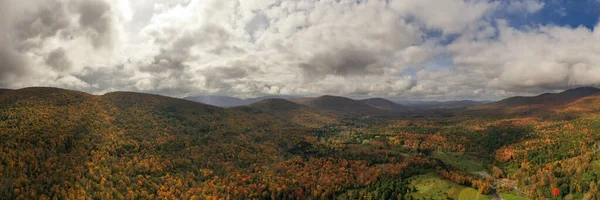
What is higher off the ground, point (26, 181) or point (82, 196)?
point (26, 181)

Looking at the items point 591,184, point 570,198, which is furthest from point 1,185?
point 591,184

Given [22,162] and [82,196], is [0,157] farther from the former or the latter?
[82,196]

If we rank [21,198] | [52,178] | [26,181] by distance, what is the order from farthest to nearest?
[52,178] < [26,181] < [21,198]

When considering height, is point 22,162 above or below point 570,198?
above

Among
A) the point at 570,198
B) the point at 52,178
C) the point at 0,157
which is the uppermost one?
the point at 0,157

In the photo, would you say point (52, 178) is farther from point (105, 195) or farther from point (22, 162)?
point (105, 195)

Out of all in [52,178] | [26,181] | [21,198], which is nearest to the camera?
[21,198]

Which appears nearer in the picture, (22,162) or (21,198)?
(21,198)

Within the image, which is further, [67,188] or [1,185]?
[67,188]

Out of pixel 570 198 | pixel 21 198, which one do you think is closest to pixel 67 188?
pixel 21 198
